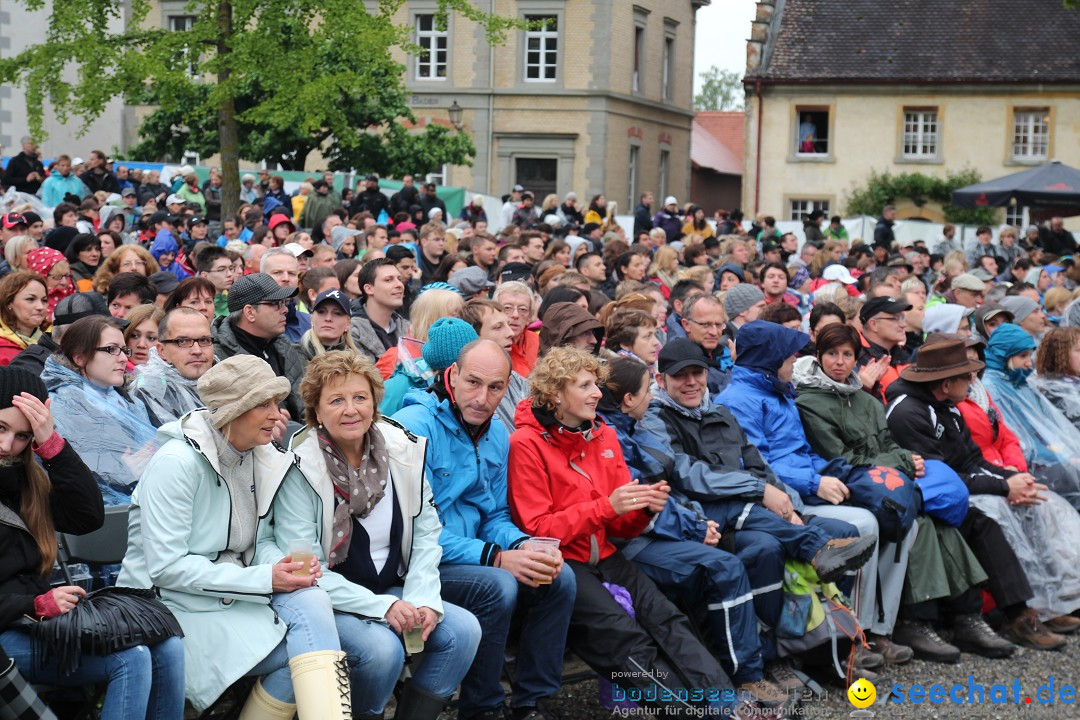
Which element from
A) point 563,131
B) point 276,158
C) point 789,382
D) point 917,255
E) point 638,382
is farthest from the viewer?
point 563,131

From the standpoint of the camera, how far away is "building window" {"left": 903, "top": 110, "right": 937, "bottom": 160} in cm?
3625

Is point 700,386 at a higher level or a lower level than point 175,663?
higher

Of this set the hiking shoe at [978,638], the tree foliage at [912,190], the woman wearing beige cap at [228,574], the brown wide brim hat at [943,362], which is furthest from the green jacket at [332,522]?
the tree foliage at [912,190]

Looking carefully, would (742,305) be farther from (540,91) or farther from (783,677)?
(540,91)

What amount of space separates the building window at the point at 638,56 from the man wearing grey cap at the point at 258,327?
35537 millimetres

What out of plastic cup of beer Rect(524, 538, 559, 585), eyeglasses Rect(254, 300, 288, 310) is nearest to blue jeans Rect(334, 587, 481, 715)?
plastic cup of beer Rect(524, 538, 559, 585)

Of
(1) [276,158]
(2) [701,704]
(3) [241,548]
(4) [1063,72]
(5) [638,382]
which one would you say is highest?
(4) [1063,72]

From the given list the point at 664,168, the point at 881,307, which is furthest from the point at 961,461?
the point at 664,168

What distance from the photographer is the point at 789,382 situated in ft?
23.7

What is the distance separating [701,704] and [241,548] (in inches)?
82.0

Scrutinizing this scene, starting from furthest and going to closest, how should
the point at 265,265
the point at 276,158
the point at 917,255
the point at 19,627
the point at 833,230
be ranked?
the point at 276,158 < the point at 833,230 < the point at 917,255 < the point at 265,265 < the point at 19,627

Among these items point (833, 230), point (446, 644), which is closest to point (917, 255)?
point (833, 230)

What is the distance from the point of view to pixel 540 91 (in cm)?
3947

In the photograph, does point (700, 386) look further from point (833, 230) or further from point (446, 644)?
point (833, 230)
